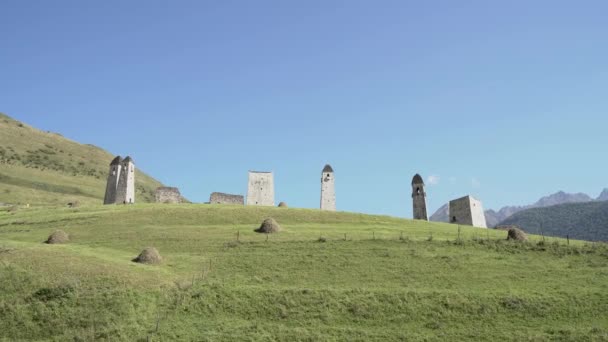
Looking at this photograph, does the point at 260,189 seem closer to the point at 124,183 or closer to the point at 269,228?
the point at 124,183

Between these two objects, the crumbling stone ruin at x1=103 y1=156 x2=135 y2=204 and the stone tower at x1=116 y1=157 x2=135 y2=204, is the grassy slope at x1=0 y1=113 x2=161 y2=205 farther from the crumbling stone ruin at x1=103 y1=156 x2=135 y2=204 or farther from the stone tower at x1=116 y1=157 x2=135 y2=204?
the stone tower at x1=116 y1=157 x2=135 y2=204

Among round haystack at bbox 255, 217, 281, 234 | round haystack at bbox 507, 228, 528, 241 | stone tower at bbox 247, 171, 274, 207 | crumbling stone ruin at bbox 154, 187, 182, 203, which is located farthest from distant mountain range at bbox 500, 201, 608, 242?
round haystack at bbox 255, 217, 281, 234

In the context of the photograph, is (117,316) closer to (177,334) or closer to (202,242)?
(177,334)

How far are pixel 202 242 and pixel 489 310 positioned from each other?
93.4 ft

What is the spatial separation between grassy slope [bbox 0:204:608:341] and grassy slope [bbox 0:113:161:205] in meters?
69.8

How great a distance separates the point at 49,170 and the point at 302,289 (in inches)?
5075

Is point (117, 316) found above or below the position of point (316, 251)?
below

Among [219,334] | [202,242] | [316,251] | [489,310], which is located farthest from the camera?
[202,242]

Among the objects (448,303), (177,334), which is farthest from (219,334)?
(448,303)

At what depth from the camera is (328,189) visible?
3246 inches

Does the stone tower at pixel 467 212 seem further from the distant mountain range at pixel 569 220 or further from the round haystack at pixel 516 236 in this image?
the distant mountain range at pixel 569 220

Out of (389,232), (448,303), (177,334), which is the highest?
(389,232)

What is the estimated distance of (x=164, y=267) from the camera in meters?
41.8

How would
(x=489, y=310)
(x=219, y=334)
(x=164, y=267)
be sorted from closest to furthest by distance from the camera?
(x=219, y=334)
(x=489, y=310)
(x=164, y=267)
